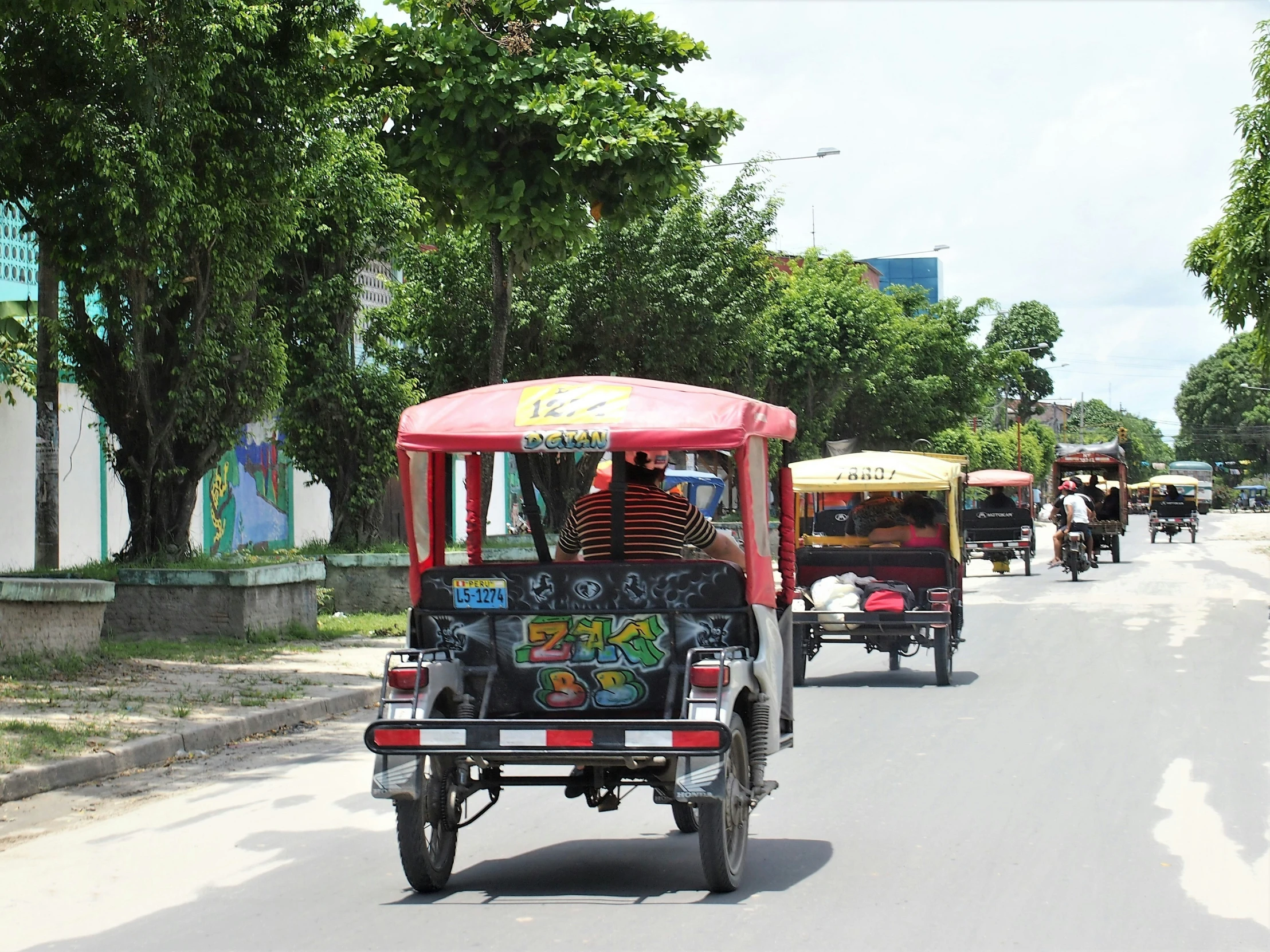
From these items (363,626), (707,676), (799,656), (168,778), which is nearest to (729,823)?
(707,676)

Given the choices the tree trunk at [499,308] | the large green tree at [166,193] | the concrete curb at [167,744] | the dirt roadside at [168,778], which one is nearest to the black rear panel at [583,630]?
the dirt roadside at [168,778]

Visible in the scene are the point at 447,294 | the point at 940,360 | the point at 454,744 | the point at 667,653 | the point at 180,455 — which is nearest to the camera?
the point at 454,744

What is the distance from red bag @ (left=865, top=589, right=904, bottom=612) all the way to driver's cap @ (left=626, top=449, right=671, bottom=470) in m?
6.86

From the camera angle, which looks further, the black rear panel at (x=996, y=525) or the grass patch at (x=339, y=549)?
the black rear panel at (x=996, y=525)

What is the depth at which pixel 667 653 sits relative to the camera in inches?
263

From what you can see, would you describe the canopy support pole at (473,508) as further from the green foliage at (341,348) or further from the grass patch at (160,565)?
the green foliage at (341,348)

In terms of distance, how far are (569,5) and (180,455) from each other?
655cm

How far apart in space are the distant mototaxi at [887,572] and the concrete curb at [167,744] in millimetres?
4256

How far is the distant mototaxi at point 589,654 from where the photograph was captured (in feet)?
20.0

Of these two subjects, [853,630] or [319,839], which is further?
[853,630]

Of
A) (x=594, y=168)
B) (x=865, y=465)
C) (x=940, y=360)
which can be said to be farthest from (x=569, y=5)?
(x=940, y=360)

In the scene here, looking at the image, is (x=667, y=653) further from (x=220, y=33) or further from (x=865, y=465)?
(x=220, y=33)

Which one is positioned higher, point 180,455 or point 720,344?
A: point 720,344

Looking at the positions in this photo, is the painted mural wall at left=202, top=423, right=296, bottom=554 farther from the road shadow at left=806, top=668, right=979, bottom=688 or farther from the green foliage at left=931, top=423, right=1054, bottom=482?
the green foliage at left=931, top=423, right=1054, bottom=482
